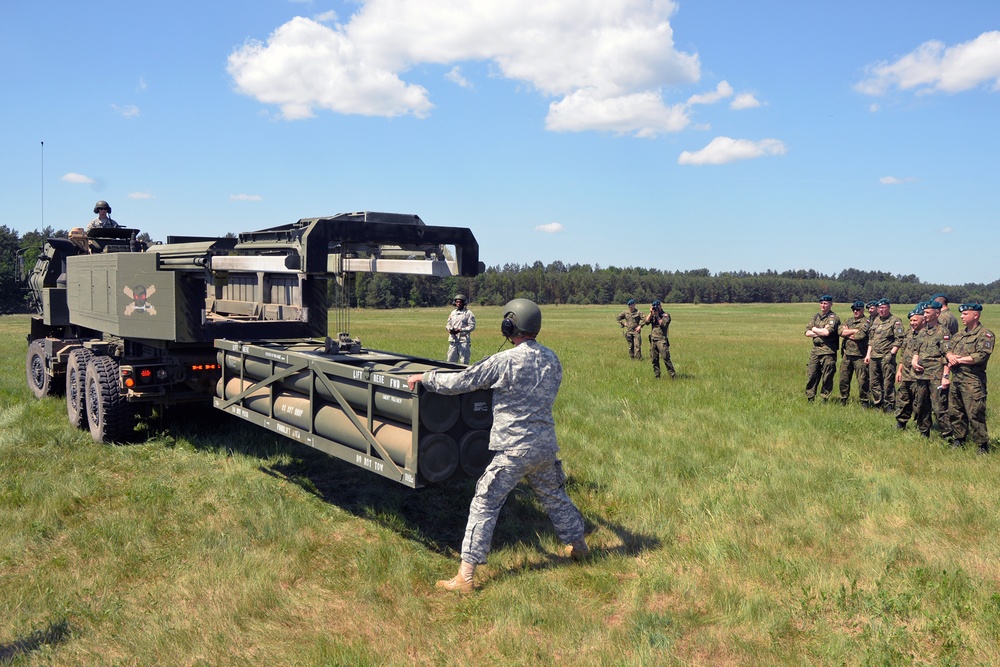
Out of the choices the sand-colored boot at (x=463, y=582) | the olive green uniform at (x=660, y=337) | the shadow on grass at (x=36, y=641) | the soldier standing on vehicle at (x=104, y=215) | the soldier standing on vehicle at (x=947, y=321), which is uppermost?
the soldier standing on vehicle at (x=104, y=215)

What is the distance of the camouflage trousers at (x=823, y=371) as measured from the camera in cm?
1256


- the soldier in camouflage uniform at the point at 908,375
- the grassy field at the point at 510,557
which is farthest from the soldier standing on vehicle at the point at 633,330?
the grassy field at the point at 510,557

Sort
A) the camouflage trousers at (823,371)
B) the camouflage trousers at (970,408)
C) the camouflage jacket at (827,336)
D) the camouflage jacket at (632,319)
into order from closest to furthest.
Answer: the camouflage trousers at (970,408) → the camouflage jacket at (827,336) → the camouflage trousers at (823,371) → the camouflage jacket at (632,319)

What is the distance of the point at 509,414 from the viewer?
5199mm

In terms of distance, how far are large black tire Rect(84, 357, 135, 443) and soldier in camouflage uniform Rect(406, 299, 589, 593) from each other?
198 inches

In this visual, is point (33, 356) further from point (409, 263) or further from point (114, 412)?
point (409, 263)

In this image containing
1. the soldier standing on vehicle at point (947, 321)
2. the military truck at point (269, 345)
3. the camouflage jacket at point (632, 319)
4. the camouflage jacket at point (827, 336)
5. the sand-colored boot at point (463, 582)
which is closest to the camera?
the sand-colored boot at point (463, 582)

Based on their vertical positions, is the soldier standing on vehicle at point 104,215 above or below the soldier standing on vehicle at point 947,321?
above

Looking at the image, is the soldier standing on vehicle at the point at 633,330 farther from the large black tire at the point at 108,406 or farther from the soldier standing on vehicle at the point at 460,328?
the large black tire at the point at 108,406

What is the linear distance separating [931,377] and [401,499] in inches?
277

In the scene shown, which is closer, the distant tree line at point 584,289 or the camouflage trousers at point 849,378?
the camouflage trousers at point 849,378

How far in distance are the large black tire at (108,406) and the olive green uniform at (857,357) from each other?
10.9 meters

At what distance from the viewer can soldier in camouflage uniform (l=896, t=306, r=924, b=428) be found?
984 cm

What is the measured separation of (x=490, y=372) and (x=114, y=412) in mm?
5634
